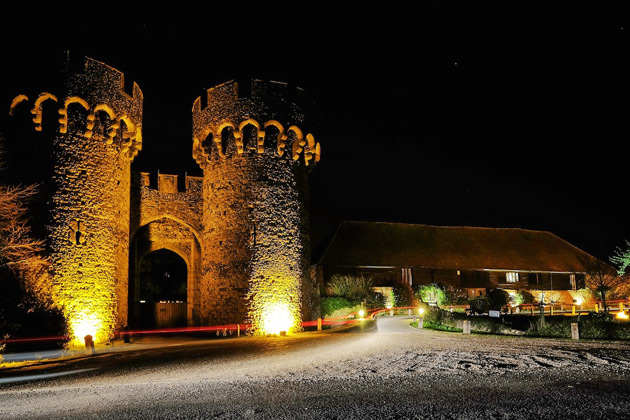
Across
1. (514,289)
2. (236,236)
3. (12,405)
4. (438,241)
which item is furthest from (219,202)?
(514,289)

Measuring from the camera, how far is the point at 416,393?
728 centimetres

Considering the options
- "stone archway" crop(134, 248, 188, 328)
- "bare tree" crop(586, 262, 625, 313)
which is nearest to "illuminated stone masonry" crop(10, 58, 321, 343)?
"stone archway" crop(134, 248, 188, 328)

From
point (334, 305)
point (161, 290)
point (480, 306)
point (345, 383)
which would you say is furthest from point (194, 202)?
point (345, 383)

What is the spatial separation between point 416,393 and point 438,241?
30.2 metres

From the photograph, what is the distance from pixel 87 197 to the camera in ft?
60.0

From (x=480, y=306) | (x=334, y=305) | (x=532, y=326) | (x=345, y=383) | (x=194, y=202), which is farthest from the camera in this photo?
(x=334, y=305)

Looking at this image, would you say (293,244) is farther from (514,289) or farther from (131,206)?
(514,289)

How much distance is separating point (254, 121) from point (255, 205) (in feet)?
9.89

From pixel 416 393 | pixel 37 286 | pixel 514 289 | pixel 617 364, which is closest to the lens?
pixel 416 393

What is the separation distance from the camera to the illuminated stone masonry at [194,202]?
58.7 ft

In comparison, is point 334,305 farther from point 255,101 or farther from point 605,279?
point 605,279

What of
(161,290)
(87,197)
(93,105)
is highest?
(93,105)

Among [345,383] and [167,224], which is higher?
[167,224]

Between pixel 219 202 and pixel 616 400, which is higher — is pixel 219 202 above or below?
above
